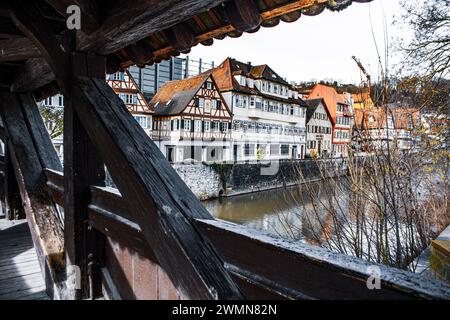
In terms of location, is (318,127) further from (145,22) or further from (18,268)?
(145,22)

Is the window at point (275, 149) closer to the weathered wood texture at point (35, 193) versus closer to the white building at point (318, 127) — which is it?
the white building at point (318, 127)

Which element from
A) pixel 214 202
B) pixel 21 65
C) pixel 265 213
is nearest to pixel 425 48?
pixel 21 65

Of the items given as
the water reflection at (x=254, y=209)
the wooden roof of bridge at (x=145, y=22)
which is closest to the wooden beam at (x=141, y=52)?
the wooden roof of bridge at (x=145, y=22)

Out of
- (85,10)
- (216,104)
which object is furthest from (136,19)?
(216,104)

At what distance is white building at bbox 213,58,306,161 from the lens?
89.8ft

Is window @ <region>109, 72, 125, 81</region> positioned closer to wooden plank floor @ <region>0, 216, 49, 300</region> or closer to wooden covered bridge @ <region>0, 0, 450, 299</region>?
wooden plank floor @ <region>0, 216, 49, 300</region>

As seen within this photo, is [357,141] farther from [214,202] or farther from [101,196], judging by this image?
[214,202]

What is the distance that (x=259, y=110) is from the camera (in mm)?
28500

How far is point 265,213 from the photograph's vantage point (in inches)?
748

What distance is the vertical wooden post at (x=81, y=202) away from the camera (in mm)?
2037

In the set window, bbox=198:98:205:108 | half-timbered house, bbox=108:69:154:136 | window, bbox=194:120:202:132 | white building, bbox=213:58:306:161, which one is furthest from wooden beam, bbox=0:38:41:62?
white building, bbox=213:58:306:161

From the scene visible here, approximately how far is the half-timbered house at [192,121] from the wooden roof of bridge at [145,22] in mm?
21030

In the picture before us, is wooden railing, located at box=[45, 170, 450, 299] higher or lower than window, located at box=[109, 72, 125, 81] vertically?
lower

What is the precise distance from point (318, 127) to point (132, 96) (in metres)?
21.8
